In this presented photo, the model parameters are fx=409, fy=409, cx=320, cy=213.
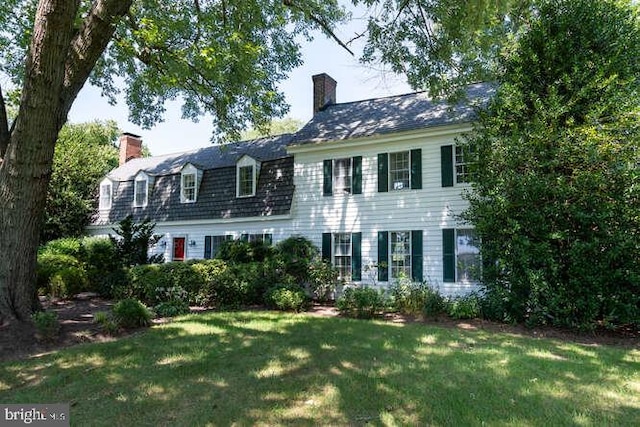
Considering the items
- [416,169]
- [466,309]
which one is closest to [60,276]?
[416,169]

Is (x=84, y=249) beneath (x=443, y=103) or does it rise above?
beneath

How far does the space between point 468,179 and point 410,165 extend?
2.75m

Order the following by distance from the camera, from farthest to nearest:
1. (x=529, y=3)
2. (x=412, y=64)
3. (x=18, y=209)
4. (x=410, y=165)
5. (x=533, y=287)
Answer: (x=410, y=165) → (x=412, y=64) → (x=529, y=3) → (x=533, y=287) → (x=18, y=209)

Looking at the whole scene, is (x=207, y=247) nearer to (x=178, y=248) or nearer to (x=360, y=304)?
(x=178, y=248)

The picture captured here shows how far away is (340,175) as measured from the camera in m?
14.1

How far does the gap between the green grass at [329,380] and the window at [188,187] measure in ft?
34.8

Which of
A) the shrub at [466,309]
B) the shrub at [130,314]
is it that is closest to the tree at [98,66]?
the shrub at [130,314]

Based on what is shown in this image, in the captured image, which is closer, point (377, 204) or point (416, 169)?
point (416, 169)

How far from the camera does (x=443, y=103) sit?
43.9 ft

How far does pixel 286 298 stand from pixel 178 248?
8.42 meters

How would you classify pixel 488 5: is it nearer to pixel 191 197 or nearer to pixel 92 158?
pixel 191 197

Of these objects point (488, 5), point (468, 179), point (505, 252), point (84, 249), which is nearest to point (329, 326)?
point (505, 252)

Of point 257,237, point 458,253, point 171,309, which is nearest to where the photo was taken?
point 171,309

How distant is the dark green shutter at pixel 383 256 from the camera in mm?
12660
